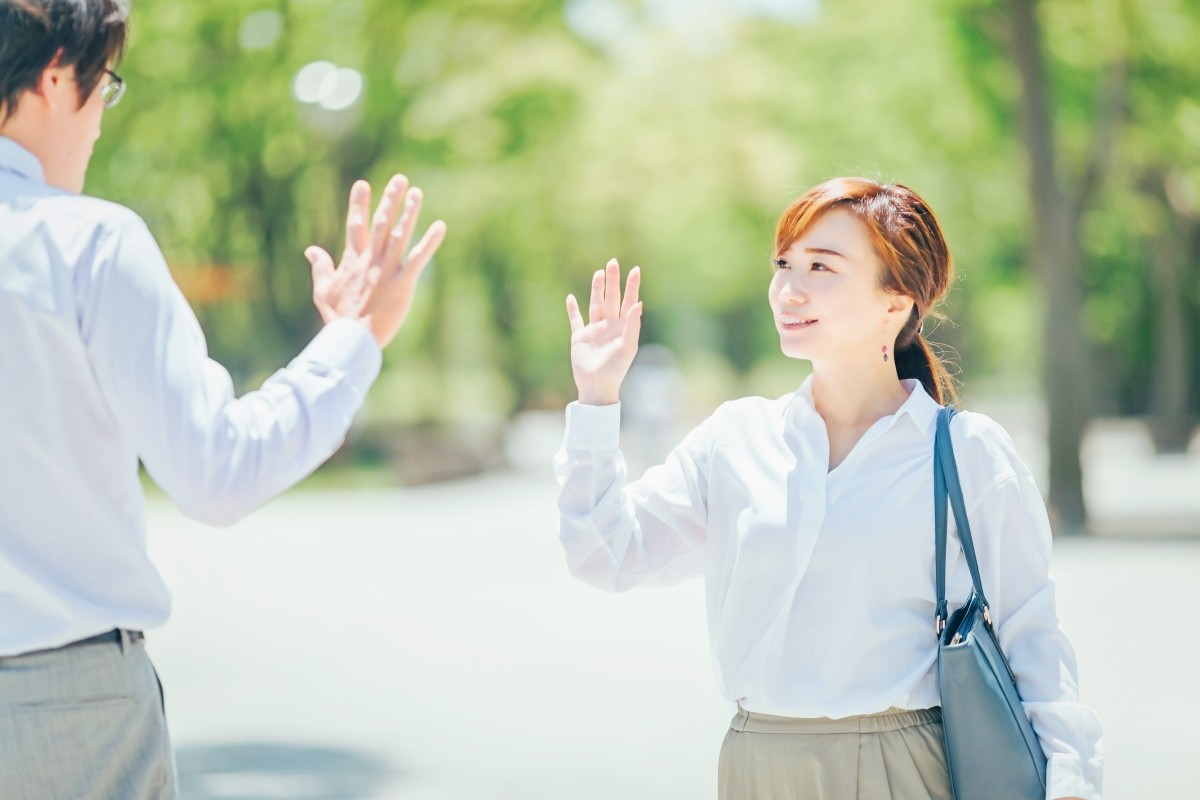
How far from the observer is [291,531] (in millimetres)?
16203

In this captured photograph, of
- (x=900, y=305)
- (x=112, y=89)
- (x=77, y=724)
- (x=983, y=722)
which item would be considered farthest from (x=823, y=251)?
(x=77, y=724)

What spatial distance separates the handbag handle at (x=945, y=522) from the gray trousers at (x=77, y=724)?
1.30 metres

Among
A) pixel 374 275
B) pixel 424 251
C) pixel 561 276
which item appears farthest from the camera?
pixel 561 276

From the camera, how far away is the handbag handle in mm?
2611

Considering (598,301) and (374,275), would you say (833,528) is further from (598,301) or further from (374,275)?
(374,275)

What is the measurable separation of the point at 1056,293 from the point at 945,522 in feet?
43.8

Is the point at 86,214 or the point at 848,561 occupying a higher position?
the point at 86,214

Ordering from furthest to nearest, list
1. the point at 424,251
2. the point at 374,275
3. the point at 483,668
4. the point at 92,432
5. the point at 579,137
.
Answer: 1. the point at 579,137
2. the point at 483,668
3. the point at 424,251
4. the point at 374,275
5. the point at 92,432

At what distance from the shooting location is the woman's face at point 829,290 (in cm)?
282

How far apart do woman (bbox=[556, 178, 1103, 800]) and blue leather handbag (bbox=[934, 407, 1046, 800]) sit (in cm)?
6

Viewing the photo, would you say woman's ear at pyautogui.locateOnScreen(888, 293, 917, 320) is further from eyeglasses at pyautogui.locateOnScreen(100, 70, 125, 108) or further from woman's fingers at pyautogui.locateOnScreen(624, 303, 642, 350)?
eyeglasses at pyautogui.locateOnScreen(100, 70, 125, 108)

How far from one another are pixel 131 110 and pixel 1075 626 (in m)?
16.6

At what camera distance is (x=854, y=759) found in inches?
103

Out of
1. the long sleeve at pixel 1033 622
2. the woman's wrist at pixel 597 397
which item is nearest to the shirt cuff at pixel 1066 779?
the long sleeve at pixel 1033 622
